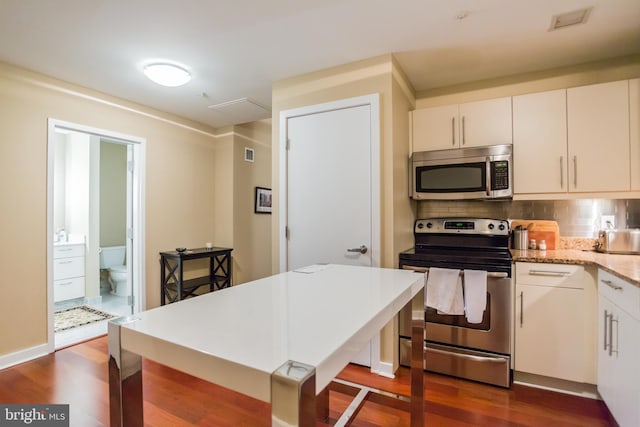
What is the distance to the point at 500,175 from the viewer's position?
2445mm

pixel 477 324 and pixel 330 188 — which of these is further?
pixel 330 188

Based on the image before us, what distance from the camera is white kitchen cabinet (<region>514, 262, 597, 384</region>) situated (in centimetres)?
200

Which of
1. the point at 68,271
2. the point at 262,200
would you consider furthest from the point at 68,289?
the point at 262,200

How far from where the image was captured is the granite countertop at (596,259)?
164 cm

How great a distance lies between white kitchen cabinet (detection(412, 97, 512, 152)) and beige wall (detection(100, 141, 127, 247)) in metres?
4.55

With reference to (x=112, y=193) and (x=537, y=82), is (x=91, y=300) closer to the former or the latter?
(x=112, y=193)

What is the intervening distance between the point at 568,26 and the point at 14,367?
4662 millimetres

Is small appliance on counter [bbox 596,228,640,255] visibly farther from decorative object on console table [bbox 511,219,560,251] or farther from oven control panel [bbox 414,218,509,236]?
oven control panel [bbox 414,218,509,236]

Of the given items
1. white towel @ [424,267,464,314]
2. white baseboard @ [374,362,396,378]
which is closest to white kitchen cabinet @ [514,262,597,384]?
white towel @ [424,267,464,314]

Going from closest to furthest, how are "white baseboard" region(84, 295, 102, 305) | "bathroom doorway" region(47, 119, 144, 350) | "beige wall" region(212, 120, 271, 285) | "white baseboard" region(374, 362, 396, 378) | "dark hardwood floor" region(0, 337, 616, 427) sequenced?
"dark hardwood floor" region(0, 337, 616, 427)
"white baseboard" region(374, 362, 396, 378)
"bathroom doorway" region(47, 119, 144, 350)
"beige wall" region(212, 120, 271, 285)
"white baseboard" region(84, 295, 102, 305)

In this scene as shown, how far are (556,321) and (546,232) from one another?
0.79 m

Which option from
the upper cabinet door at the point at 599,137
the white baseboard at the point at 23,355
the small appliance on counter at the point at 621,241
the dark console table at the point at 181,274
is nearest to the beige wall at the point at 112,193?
the dark console table at the point at 181,274

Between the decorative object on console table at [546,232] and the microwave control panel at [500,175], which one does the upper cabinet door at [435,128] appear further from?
the decorative object on console table at [546,232]

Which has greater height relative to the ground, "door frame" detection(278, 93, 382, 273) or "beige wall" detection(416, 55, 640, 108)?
"beige wall" detection(416, 55, 640, 108)
